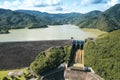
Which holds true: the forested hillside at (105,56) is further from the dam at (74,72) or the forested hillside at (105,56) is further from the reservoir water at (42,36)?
the reservoir water at (42,36)

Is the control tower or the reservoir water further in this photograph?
the reservoir water

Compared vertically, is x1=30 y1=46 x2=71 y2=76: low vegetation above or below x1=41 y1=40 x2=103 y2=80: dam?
above

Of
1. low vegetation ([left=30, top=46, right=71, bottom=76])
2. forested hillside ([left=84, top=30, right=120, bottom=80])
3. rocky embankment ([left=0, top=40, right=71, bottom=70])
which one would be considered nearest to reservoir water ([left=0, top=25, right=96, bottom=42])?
rocky embankment ([left=0, top=40, right=71, bottom=70])

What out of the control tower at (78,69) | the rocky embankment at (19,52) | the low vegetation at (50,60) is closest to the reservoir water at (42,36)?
the rocky embankment at (19,52)

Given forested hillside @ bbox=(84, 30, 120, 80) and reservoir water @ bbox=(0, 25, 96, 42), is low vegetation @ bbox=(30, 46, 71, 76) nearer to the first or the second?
forested hillside @ bbox=(84, 30, 120, 80)

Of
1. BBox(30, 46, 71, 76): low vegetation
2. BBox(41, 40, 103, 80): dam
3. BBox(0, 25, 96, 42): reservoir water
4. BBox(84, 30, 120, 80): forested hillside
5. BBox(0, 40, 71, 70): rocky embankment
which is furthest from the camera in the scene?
BBox(0, 25, 96, 42): reservoir water

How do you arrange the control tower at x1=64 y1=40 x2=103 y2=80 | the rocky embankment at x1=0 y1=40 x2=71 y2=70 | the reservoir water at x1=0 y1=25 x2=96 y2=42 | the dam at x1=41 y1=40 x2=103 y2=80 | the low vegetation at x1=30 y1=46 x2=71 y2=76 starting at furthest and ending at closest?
the reservoir water at x1=0 y1=25 x2=96 y2=42 < the rocky embankment at x1=0 y1=40 x2=71 y2=70 < the low vegetation at x1=30 y1=46 x2=71 y2=76 < the dam at x1=41 y1=40 x2=103 y2=80 < the control tower at x1=64 y1=40 x2=103 y2=80

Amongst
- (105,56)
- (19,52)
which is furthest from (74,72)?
(19,52)
